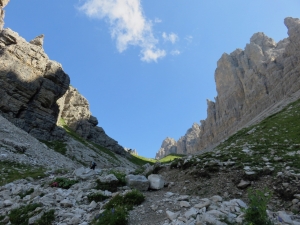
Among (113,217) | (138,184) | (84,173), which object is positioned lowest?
(113,217)

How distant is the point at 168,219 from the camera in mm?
9578

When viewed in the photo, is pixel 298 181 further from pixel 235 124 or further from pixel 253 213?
pixel 235 124

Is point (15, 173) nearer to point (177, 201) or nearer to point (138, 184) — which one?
point (138, 184)

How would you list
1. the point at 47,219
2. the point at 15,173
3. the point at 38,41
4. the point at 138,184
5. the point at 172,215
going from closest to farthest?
1. the point at 172,215
2. the point at 47,219
3. the point at 138,184
4. the point at 15,173
5. the point at 38,41

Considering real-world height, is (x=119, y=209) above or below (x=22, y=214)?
above

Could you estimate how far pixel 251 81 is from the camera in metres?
136

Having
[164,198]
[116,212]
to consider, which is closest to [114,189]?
[164,198]

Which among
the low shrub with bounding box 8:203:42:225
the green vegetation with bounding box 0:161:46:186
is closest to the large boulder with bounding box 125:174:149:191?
the low shrub with bounding box 8:203:42:225

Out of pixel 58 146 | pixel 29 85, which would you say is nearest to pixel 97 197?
pixel 58 146

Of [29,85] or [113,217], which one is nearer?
[113,217]

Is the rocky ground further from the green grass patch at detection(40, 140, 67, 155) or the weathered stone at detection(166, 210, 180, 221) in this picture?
the green grass patch at detection(40, 140, 67, 155)

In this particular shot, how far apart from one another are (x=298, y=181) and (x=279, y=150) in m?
7.30

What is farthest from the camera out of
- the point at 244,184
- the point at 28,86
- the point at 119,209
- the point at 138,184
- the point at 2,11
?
the point at 2,11

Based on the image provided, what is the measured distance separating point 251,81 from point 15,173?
442 feet
